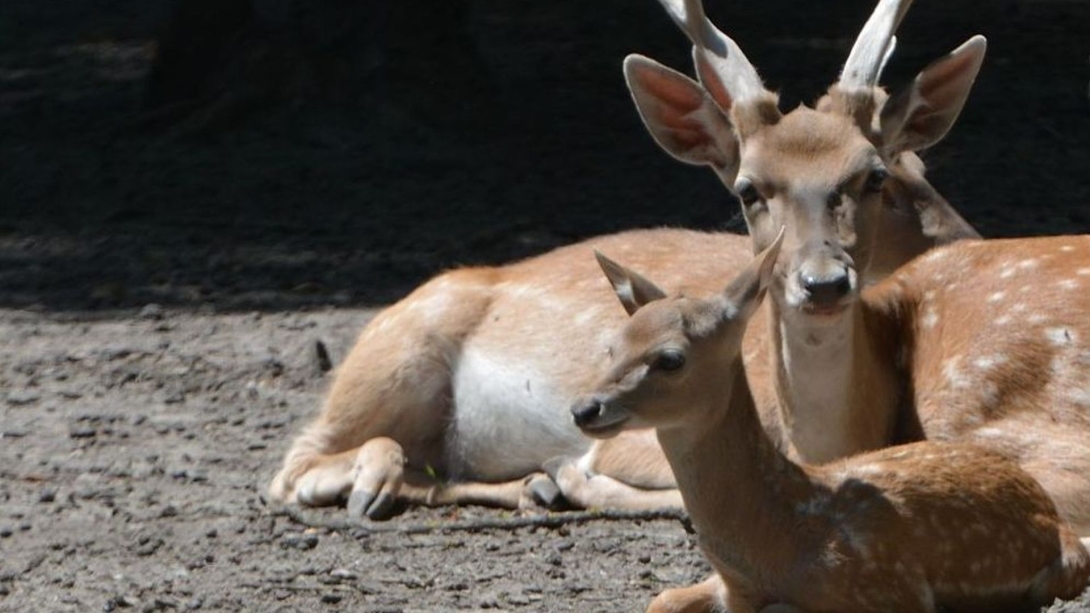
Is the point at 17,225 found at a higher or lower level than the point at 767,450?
lower

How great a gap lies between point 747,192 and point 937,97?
2.45 ft

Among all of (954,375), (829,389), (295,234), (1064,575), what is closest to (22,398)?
(295,234)

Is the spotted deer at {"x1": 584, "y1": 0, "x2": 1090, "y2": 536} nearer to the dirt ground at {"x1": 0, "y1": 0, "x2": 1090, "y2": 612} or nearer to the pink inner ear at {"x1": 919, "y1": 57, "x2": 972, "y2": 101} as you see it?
the pink inner ear at {"x1": 919, "y1": 57, "x2": 972, "y2": 101}

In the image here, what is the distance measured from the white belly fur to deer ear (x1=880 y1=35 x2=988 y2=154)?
1.43 metres

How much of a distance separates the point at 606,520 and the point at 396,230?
3878mm

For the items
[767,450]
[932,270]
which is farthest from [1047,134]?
[767,450]

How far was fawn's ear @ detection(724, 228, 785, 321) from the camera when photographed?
459 cm

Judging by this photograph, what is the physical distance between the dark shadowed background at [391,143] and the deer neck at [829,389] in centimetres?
345

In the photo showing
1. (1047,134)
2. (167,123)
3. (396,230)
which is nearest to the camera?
(396,230)

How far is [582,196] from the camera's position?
1031 cm

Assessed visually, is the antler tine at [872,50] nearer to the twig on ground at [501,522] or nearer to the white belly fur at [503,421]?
the twig on ground at [501,522]

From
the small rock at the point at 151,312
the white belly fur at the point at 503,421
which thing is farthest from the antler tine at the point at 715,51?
the small rock at the point at 151,312

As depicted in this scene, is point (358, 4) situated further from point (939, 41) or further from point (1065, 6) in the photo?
point (1065, 6)

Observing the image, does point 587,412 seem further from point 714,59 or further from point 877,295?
point 714,59
